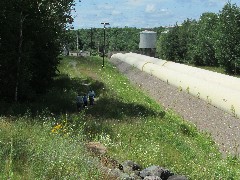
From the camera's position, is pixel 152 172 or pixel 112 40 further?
pixel 112 40

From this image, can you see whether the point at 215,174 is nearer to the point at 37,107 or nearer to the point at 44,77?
the point at 37,107

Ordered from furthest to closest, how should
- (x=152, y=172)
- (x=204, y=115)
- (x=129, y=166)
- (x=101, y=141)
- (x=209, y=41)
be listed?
(x=209, y=41) < (x=204, y=115) < (x=101, y=141) < (x=129, y=166) < (x=152, y=172)

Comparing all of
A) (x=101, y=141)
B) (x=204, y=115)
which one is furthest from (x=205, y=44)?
(x=101, y=141)

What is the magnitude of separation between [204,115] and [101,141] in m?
9.47

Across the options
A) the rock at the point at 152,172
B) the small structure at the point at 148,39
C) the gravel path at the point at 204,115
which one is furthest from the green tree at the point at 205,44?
the rock at the point at 152,172

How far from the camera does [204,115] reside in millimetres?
23328

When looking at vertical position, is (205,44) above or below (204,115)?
above

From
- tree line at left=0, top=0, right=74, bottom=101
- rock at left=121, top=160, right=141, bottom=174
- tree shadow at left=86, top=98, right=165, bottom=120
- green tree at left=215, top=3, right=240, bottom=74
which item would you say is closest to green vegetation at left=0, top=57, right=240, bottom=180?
tree shadow at left=86, top=98, right=165, bottom=120

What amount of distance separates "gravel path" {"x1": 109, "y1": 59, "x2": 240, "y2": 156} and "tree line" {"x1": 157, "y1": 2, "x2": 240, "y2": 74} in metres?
24.8

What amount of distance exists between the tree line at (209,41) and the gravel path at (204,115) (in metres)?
24.8

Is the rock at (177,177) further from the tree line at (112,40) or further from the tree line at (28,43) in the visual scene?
the tree line at (112,40)

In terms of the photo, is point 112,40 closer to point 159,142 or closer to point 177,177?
point 159,142

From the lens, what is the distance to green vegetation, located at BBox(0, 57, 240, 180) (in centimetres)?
1032

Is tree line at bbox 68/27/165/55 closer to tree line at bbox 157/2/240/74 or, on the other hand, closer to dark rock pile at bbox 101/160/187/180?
tree line at bbox 157/2/240/74
